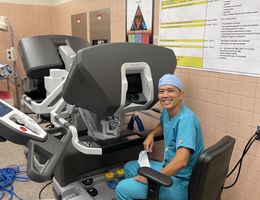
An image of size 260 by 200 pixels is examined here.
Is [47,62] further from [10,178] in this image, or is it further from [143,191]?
[143,191]

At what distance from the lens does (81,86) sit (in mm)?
1459

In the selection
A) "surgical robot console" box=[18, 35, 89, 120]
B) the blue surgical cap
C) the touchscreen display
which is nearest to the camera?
the touchscreen display

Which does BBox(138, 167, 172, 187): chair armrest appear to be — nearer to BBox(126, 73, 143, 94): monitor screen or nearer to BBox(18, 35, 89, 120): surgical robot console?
BBox(126, 73, 143, 94): monitor screen

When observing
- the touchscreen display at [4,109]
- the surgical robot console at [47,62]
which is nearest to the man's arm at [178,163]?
the touchscreen display at [4,109]

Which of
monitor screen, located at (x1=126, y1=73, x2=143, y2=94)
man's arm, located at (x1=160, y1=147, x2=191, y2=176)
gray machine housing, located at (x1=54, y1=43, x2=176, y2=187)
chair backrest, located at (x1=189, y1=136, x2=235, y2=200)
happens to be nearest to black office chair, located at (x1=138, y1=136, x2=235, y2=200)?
chair backrest, located at (x1=189, y1=136, x2=235, y2=200)

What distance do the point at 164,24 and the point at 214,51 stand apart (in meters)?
0.61

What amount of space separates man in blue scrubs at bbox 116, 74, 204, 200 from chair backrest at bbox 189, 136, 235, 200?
0.19 meters

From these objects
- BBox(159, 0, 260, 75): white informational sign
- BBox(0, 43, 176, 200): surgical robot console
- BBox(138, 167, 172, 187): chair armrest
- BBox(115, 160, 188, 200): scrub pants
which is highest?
BBox(159, 0, 260, 75): white informational sign

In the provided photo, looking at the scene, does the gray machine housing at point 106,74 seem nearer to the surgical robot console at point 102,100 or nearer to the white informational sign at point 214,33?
the surgical robot console at point 102,100

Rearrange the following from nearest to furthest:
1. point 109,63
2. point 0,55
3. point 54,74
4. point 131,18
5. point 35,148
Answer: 1. point 35,148
2. point 109,63
3. point 54,74
4. point 131,18
5. point 0,55

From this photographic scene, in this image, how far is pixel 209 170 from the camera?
1192 mm

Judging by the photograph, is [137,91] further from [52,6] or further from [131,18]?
[52,6]

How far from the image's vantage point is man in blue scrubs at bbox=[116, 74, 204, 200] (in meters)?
1.43

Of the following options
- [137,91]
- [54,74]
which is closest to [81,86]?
[137,91]
